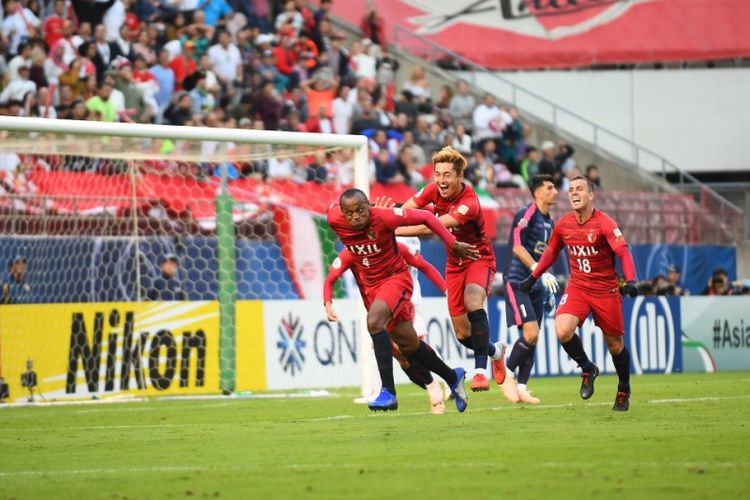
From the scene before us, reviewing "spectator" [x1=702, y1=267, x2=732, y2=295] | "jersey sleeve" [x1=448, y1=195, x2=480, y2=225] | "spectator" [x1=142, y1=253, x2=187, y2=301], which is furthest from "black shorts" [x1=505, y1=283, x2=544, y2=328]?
"spectator" [x1=702, y1=267, x2=732, y2=295]

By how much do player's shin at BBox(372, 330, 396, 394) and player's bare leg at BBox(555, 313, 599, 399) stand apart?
1.60m

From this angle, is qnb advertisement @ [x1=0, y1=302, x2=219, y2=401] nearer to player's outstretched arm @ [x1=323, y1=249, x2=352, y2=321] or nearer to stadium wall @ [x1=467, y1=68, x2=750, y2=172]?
player's outstretched arm @ [x1=323, y1=249, x2=352, y2=321]

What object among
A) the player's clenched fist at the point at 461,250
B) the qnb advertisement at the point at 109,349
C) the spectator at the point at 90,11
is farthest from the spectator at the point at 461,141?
the player's clenched fist at the point at 461,250

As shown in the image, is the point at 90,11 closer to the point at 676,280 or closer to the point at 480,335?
the point at 676,280

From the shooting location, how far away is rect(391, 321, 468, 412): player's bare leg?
471 inches

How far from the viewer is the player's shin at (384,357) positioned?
38.0 feet

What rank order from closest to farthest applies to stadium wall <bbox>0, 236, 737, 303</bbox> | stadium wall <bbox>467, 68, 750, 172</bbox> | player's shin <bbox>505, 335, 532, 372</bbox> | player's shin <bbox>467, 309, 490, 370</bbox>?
player's shin <bbox>467, 309, 490, 370</bbox> → player's shin <bbox>505, 335, 532, 372</bbox> → stadium wall <bbox>0, 236, 737, 303</bbox> → stadium wall <bbox>467, 68, 750, 172</bbox>

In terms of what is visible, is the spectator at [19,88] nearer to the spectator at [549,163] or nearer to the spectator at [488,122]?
the spectator at [488,122]

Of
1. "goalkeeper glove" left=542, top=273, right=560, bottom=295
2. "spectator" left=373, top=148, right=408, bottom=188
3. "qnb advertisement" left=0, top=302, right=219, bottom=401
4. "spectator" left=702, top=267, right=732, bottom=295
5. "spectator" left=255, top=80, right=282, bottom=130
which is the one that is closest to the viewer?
"goalkeeper glove" left=542, top=273, right=560, bottom=295

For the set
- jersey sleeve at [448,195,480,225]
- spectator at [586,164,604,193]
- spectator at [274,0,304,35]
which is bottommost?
jersey sleeve at [448,195,480,225]

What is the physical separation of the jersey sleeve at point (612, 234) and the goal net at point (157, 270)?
15.3ft

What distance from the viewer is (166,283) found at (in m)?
18.7

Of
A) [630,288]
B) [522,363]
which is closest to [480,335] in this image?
[630,288]

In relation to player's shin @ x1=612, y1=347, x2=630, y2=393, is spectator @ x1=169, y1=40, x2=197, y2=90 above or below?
above
